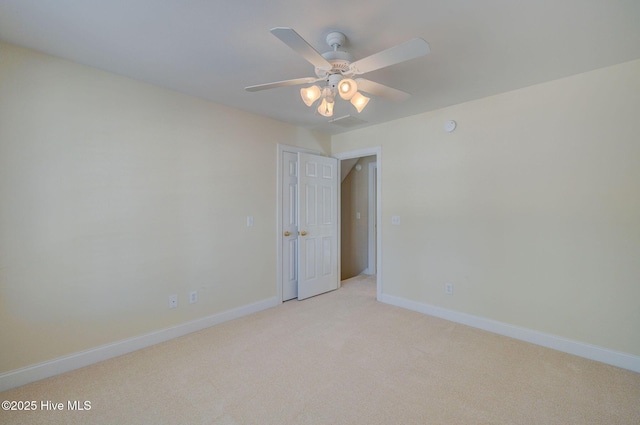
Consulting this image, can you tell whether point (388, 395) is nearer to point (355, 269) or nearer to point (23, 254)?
point (23, 254)

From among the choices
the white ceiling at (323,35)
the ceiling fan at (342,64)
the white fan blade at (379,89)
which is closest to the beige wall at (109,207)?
the white ceiling at (323,35)

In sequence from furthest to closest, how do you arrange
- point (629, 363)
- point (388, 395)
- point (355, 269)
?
point (355, 269) < point (629, 363) < point (388, 395)

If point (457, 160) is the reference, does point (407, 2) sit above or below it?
above

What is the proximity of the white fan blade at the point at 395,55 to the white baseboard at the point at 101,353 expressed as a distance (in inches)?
109

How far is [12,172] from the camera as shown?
6.42 ft

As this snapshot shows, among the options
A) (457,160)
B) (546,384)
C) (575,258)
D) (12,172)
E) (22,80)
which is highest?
(22,80)

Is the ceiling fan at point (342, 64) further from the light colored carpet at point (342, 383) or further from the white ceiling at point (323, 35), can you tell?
the light colored carpet at point (342, 383)

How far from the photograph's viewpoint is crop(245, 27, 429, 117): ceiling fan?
132cm

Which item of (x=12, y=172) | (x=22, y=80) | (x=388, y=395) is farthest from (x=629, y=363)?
(x=22, y=80)

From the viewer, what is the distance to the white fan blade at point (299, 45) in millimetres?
1215

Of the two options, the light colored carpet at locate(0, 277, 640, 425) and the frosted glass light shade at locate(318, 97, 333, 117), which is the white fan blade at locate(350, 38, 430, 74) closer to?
the frosted glass light shade at locate(318, 97, 333, 117)

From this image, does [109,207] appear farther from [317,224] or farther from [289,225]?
[317,224]

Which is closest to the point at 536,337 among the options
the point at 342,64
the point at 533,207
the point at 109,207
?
the point at 533,207

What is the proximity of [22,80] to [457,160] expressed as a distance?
12.5ft
